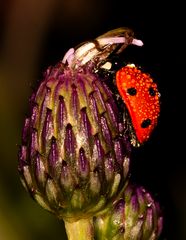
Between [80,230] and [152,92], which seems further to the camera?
[152,92]

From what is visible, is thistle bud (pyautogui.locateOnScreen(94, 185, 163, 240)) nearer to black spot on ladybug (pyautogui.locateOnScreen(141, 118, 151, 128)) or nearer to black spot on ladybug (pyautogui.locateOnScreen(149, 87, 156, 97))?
black spot on ladybug (pyautogui.locateOnScreen(141, 118, 151, 128))

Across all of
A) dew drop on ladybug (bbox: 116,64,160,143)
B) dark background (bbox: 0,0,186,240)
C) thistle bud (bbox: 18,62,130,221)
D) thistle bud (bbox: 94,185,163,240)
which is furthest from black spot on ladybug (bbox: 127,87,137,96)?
dark background (bbox: 0,0,186,240)

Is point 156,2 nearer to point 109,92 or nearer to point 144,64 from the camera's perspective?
point 144,64

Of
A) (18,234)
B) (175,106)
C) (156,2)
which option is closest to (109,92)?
(18,234)

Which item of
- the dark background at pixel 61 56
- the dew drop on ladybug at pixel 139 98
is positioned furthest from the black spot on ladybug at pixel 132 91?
the dark background at pixel 61 56

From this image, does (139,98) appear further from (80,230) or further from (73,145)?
(80,230)

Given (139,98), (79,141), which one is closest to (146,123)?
(139,98)

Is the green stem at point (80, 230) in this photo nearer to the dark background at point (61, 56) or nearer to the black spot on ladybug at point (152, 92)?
the black spot on ladybug at point (152, 92)
